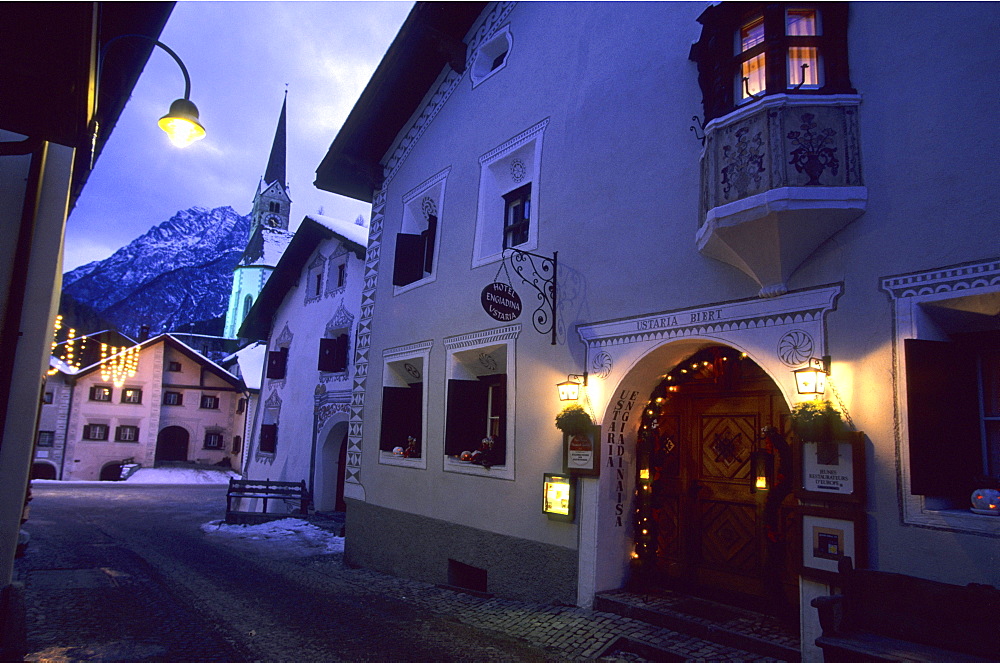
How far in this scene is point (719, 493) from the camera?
780cm

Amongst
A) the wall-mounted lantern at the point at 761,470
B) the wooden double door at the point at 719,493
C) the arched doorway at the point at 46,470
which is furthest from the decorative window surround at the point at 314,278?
the arched doorway at the point at 46,470

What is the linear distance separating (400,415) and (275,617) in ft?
15.1

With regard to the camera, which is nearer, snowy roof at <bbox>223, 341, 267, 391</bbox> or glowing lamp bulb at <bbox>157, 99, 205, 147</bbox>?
glowing lamp bulb at <bbox>157, 99, 205, 147</bbox>

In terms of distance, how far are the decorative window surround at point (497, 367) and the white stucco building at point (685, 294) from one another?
45 mm

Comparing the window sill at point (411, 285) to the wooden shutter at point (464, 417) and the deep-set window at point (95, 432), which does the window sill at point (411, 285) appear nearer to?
the wooden shutter at point (464, 417)

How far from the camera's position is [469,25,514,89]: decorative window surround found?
11375mm

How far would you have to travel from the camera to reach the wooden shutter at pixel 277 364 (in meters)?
23.3

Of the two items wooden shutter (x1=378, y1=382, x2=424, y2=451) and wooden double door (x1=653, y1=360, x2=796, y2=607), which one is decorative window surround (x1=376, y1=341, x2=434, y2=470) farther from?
wooden double door (x1=653, y1=360, x2=796, y2=607)

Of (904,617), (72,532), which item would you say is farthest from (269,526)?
(904,617)

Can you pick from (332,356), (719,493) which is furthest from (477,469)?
(332,356)

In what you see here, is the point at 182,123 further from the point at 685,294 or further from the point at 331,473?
the point at 331,473

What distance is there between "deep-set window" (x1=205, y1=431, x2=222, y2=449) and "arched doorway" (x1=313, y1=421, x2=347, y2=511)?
26159mm

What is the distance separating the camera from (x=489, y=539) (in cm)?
952

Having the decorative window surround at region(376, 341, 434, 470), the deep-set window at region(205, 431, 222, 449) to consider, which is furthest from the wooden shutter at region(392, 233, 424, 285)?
the deep-set window at region(205, 431, 222, 449)
